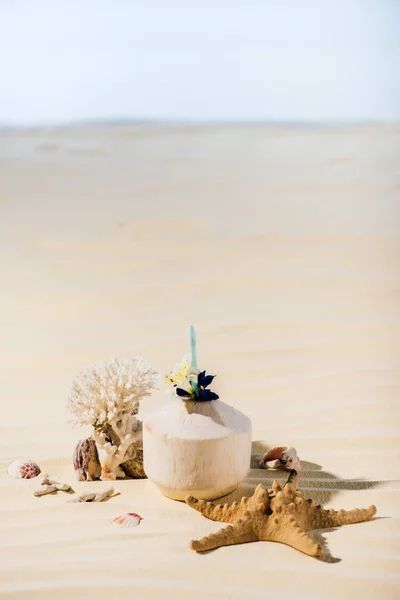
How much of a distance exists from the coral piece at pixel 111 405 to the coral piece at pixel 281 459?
46 cm

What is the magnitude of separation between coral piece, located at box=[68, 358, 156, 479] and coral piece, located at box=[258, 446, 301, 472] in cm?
46

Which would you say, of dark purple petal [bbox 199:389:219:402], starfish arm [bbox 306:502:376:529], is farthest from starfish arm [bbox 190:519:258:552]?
dark purple petal [bbox 199:389:219:402]

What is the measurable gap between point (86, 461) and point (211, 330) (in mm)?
1716

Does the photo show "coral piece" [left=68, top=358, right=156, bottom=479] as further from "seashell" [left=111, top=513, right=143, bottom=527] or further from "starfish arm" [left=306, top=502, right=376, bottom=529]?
"starfish arm" [left=306, top=502, right=376, bottom=529]

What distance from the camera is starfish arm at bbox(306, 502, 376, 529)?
7.57 feet

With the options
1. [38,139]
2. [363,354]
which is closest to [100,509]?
[363,354]

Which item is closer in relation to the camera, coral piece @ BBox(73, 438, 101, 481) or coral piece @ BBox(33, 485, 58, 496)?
coral piece @ BBox(33, 485, 58, 496)

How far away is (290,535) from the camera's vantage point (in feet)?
7.22

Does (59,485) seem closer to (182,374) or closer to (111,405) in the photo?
(111,405)

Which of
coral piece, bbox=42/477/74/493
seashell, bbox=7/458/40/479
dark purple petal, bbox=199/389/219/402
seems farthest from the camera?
seashell, bbox=7/458/40/479

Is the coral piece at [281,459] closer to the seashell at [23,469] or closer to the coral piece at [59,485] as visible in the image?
the coral piece at [59,485]

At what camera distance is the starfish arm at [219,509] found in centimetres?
233

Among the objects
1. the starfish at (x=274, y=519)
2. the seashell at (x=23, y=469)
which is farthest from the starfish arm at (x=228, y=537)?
the seashell at (x=23, y=469)

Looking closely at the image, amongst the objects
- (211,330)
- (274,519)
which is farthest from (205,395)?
(211,330)
